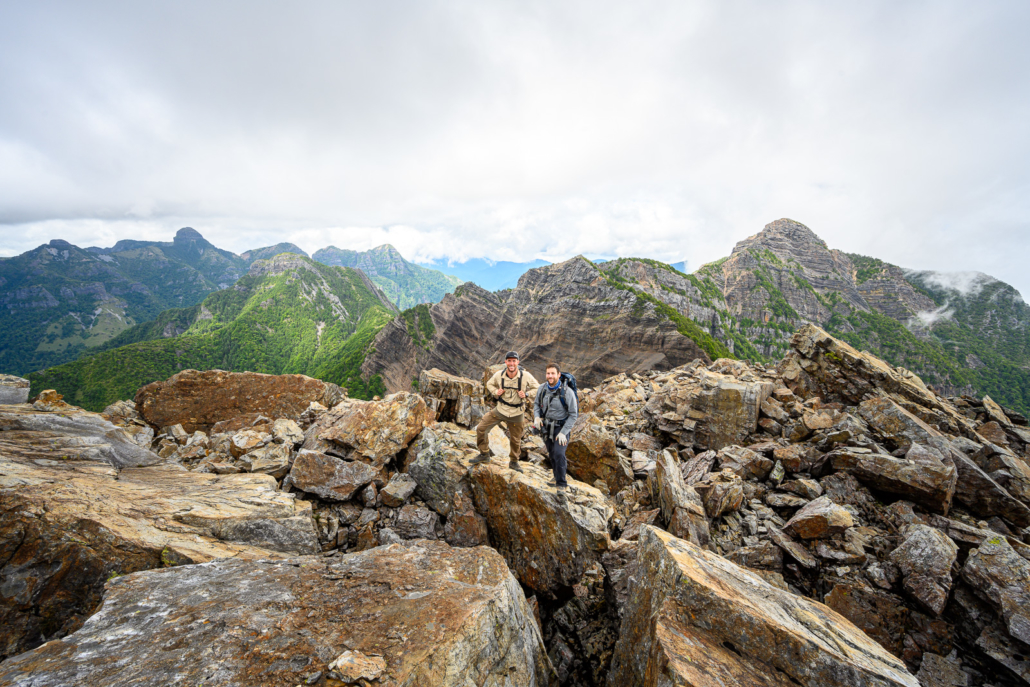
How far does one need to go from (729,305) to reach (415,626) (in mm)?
196258

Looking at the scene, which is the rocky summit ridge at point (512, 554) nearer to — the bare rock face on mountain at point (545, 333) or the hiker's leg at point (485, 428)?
the hiker's leg at point (485, 428)

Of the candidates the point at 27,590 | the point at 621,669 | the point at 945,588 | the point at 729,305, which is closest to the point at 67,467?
the point at 27,590

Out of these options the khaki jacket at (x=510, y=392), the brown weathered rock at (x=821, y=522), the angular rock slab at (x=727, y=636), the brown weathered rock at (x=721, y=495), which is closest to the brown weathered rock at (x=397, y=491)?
the khaki jacket at (x=510, y=392)

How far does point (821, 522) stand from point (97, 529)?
1649 centimetres

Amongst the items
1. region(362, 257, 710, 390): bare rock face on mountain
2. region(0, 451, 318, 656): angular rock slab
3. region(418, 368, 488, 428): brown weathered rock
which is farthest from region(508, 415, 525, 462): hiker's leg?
region(362, 257, 710, 390): bare rock face on mountain

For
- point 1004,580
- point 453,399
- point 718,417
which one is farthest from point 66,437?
point 1004,580

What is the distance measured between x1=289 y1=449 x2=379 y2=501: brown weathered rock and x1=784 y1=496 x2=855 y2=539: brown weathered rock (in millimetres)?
12569

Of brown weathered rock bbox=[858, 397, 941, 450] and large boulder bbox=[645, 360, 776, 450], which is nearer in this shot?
brown weathered rock bbox=[858, 397, 941, 450]

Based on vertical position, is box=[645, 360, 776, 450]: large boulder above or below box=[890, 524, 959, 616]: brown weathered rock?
above

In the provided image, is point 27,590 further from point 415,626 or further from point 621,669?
point 621,669

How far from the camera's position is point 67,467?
29.5ft

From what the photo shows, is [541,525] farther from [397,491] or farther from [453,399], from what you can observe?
[453,399]

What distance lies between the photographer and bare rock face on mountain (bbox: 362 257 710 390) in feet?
225

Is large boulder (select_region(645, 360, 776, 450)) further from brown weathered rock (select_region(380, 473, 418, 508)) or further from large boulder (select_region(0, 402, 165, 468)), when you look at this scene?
large boulder (select_region(0, 402, 165, 468))
